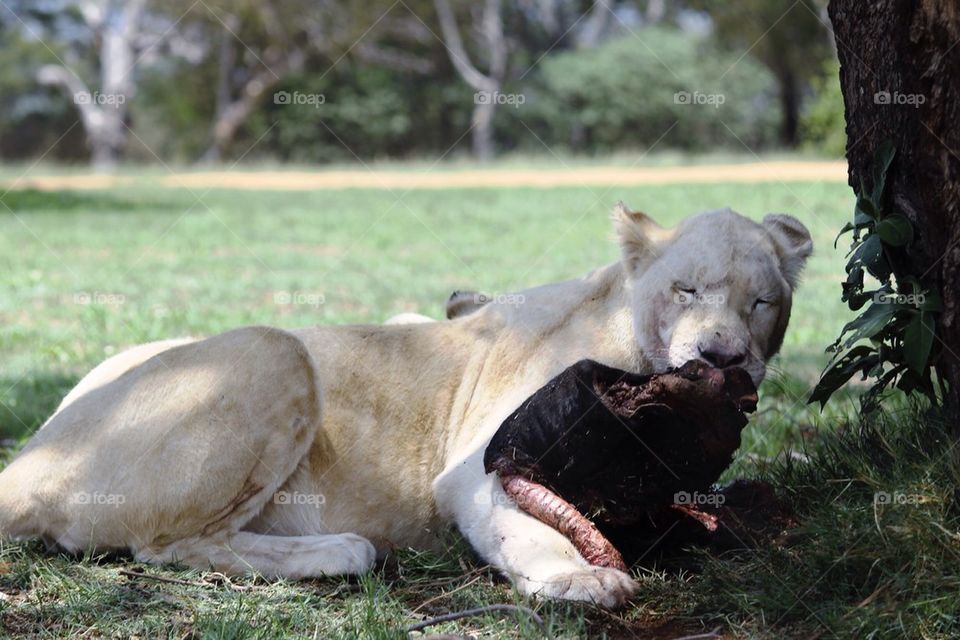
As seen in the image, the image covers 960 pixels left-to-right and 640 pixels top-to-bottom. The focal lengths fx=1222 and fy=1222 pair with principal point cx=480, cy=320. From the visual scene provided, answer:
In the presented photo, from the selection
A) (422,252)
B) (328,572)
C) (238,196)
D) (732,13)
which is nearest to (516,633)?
(328,572)

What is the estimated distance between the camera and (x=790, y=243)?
499 centimetres

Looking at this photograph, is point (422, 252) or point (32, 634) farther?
point (422, 252)

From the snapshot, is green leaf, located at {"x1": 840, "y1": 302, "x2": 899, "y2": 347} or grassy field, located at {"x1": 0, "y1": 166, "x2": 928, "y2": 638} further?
green leaf, located at {"x1": 840, "y1": 302, "x2": 899, "y2": 347}

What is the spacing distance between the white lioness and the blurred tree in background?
105 ft

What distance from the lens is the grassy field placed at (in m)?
4.07

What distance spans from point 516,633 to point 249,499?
4.71 feet

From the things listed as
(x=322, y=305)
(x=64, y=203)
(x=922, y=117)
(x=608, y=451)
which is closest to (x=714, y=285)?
(x=608, y=451)

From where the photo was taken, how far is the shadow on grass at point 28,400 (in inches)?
268

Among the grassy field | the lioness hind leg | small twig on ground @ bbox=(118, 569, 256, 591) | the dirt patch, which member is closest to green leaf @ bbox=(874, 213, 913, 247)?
the grassy field

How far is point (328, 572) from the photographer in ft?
15.2

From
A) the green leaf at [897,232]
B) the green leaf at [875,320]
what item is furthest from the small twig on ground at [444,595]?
the green leaf at [897,232]

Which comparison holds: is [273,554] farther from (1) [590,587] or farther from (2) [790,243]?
(2) [790,243]

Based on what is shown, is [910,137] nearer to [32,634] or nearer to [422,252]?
[32,634]

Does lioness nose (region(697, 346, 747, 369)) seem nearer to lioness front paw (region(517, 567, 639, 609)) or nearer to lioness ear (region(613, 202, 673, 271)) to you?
lioness ear (region(613, 202, 673, 271))
